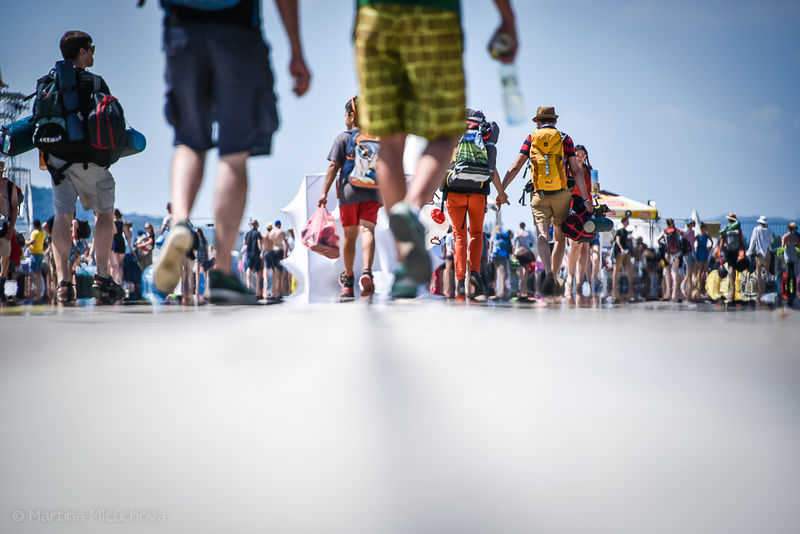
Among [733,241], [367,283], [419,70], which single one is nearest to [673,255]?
[733,241]

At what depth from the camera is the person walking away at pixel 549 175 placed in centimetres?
643

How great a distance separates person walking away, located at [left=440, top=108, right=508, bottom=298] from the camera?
19.2 ft

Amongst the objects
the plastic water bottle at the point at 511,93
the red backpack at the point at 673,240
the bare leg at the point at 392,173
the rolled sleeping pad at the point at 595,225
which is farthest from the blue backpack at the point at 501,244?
the bare leg at the point at 392,173

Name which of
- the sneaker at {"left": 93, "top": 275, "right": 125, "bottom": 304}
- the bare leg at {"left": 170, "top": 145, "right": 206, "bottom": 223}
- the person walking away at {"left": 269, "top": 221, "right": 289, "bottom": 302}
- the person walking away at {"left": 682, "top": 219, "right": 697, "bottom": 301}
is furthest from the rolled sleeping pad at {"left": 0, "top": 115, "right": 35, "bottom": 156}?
the person walking away at {"left": 682, "top": 219, "right": 697, "bottom": 301}

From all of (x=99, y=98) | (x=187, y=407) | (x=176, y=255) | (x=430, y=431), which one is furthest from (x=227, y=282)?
(x=99, y=98)

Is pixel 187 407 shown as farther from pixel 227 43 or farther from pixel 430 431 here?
pixel 227 43

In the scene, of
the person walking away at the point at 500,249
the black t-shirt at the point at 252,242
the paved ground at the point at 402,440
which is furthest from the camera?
the person walking away at the point at 500,249

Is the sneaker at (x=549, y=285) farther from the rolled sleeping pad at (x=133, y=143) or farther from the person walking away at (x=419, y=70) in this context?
the person walking away at (x=419, y=70)

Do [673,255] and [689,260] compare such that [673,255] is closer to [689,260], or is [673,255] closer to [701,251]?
[689,260]

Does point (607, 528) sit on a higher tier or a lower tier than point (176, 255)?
lower

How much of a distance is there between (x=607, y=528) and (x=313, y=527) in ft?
1.38

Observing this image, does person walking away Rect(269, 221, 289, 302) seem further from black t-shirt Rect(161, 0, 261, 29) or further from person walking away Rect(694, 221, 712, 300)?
black t-shirt Rect(161, 0, 261, 29)

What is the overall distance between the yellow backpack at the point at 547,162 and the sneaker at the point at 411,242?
14.3 feet

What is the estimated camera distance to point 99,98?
14.3 feet
